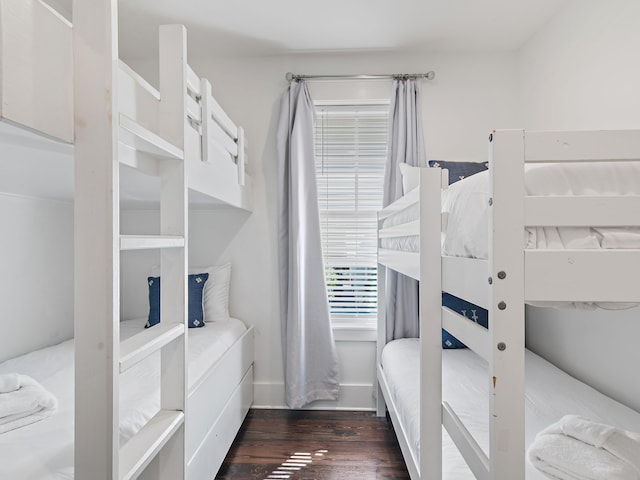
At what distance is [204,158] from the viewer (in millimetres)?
1520

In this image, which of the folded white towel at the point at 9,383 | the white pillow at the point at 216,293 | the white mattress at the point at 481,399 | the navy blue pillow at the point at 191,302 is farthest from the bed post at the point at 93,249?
the white pillow at the point at 216,293

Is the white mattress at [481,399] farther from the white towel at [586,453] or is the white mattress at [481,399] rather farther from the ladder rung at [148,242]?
the ladder rung at [148,242]

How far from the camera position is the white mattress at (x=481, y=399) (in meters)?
1.21

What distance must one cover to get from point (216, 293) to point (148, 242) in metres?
1.62

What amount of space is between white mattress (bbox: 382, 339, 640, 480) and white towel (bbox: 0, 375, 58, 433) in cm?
120

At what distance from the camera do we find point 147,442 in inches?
39.8

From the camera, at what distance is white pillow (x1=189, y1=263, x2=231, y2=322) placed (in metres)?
2.49

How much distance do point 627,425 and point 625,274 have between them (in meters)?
0.89

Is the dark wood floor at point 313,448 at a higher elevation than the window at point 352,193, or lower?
lower

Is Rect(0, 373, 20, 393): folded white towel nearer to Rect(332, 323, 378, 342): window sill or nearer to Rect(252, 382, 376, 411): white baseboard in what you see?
Rect(252, 382, 376, 411): white baseboard

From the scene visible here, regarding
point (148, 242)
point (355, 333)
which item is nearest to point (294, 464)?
point (355, 333)

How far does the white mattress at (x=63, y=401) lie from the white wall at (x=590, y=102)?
1.81 meters

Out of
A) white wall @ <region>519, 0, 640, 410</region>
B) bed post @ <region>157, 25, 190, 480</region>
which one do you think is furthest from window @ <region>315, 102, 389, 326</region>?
bed post @ <region>157, 25, 190, 480</region>

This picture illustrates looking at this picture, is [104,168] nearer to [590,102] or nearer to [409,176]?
[409,176]
